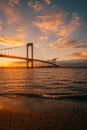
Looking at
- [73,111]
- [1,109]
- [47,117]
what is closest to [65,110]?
[73,111]

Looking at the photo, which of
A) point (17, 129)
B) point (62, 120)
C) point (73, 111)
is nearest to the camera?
point (17, 129)

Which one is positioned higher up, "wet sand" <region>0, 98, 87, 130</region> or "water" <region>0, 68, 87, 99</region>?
"wet sand" <region>0, 98, 87, 130</region>

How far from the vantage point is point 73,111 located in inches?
345

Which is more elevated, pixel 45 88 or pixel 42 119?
pixel 42 119

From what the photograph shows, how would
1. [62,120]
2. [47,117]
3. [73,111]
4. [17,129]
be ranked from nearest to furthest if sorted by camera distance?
[17,129] → [62,120] → [47,117] → [73,111]

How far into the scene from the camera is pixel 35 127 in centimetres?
640

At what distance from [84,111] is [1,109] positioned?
13.6 ft

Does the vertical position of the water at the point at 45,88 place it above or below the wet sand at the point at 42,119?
below

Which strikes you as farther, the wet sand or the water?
the water

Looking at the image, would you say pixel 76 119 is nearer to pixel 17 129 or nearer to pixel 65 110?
pixel 65 110

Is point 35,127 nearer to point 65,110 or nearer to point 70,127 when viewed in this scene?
point 70,127

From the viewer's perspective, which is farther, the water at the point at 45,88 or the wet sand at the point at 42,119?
the water at the point at 45,88

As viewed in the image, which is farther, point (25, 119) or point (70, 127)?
point (25, 119)

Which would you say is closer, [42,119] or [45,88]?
[42,119]
